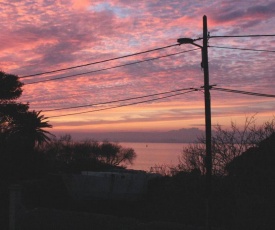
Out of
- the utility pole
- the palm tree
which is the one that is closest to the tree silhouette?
the palm tree

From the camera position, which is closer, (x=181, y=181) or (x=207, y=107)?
(x=207, y=107)

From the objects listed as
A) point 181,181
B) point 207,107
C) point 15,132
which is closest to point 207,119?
point 207,107

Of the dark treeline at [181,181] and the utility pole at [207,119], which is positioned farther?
the dark treeline at [181,181]

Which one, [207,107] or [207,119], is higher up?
[207,107]

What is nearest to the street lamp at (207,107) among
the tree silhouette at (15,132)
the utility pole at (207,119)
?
the utility pole at (207,119)

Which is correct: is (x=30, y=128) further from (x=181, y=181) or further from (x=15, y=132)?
(x=181, y=181)

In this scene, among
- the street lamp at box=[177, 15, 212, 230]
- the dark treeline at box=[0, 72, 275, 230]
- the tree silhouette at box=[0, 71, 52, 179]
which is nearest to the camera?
the street lamp at box=[177, 15, 212, 230]

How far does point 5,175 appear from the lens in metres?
33.9

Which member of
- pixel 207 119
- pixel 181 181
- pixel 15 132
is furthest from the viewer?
pixel 15 132

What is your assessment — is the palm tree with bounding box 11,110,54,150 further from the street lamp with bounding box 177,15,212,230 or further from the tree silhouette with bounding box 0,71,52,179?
the street lamp with bounding box 177,15,212,230

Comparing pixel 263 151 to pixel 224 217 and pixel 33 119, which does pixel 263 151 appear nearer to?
pixel 224 217

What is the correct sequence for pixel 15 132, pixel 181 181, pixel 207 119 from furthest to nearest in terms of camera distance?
pixel 15 132 < pixel 181 181 < pixel 207 119

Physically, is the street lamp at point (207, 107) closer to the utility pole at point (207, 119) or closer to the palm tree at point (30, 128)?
the utility pole at point (207, 119)

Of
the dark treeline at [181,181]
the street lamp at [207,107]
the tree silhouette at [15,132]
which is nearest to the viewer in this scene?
the street lamp at [207,107]
